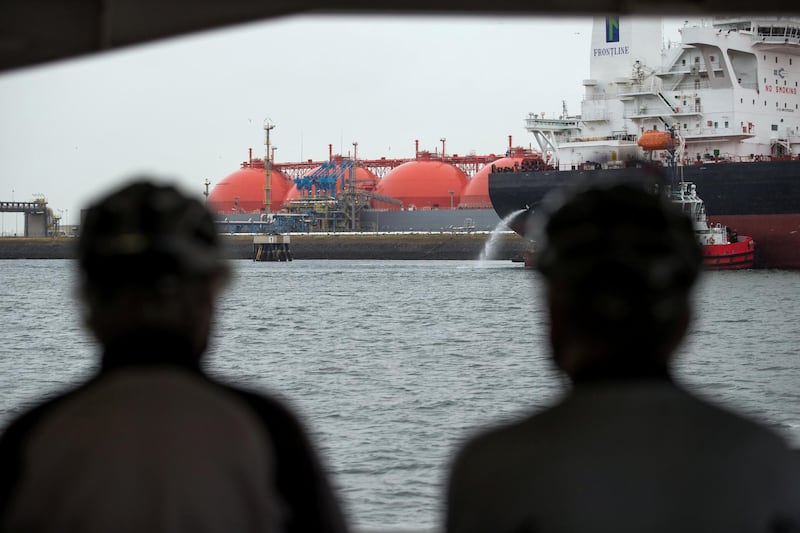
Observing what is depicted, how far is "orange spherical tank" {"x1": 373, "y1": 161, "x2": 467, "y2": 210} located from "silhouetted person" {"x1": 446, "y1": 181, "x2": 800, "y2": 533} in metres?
62.9

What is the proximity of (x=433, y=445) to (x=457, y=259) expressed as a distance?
4669 centimetres

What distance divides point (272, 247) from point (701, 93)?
24618 millimetres

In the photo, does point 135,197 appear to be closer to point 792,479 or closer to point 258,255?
point 792,479

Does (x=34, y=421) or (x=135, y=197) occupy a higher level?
(x=135, y=197)

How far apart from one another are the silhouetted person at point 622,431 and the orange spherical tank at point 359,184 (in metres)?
64.3

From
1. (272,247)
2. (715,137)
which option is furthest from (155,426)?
(272,247)

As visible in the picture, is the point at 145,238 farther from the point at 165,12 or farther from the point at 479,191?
the point at 479,191

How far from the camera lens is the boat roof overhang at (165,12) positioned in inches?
87.1

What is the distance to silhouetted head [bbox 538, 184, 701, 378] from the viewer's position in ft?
4.05

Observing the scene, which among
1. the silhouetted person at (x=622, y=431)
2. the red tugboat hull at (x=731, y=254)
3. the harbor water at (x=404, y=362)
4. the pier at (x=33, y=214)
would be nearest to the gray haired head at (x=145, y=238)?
the harbor water at (x=404, y=362)

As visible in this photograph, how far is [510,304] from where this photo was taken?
2906 cm

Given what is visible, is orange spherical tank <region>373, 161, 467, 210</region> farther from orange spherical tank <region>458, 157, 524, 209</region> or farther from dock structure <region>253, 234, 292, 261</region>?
dock structure <region>253, 234, 292, 261</region>

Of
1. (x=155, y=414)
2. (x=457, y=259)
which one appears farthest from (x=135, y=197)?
(x=457, y=259)

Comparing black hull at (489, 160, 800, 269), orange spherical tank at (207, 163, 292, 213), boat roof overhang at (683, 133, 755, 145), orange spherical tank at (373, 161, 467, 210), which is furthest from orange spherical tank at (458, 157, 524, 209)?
black hull at (489, 160, 800, 269)
